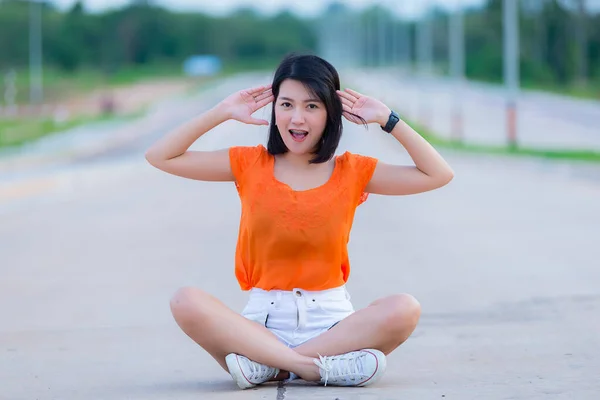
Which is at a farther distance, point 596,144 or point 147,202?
point 596,144

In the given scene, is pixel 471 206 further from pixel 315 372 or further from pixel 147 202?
pixel 315 372

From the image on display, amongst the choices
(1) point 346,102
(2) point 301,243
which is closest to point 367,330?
(2) point 301,243

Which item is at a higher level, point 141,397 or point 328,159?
point 328,159

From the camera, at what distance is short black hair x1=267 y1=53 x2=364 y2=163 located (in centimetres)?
599

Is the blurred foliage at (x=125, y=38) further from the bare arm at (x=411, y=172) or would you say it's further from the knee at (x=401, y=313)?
the knee at (x=401, y=313)

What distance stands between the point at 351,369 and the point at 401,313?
35 centimetres

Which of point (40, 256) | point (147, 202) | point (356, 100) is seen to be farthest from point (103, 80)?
point (356, 100)

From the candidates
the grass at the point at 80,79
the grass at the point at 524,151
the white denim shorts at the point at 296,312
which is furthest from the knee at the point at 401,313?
the grass at the point at 80,79

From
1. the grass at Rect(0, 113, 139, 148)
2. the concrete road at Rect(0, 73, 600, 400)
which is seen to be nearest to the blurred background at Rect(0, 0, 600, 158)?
the grass at Rect(0, 113, 139, 148)

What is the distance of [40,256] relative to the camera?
14250 mm

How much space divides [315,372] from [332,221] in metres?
0.69

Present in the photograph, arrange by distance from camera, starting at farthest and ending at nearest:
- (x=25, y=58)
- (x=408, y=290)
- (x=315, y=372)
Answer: (x=25, y=58) → (x=408, y=290) → (x=315, y=372)

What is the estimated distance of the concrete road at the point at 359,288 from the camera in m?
6.51

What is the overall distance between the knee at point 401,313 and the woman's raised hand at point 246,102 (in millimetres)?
1079
